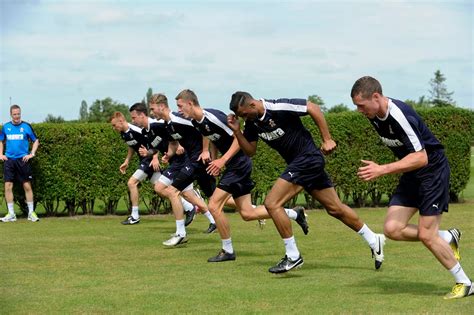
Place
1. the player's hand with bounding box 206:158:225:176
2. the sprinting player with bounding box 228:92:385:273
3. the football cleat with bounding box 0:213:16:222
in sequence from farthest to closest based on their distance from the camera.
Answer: the football cleat with bounding box 0:213:16:222, the player's hand with bounding box 206:158:225:176, the sprinting player with bounding box 228:92:385:273

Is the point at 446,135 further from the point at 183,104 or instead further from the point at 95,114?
the point at 95,114

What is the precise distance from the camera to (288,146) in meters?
9.76

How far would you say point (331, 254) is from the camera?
11328mm

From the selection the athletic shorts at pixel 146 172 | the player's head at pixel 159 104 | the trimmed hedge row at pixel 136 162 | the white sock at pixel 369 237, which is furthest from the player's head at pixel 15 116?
the white sock at pixel 369 237

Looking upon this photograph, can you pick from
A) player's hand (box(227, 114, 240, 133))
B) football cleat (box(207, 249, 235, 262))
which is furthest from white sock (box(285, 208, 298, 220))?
player's hand (box(227, 114, 240, 133))

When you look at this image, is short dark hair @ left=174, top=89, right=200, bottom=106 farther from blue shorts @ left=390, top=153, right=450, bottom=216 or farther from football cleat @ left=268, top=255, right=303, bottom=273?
blue shorts @ left=390, top=153, right=450, bottom=216

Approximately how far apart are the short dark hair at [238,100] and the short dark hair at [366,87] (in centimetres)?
177

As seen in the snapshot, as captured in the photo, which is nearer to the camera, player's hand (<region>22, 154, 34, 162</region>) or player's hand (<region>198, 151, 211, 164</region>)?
player's hand (<region>198, 151, 211, 164</region>)

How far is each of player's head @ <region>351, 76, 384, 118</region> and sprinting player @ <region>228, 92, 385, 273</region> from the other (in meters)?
1.46

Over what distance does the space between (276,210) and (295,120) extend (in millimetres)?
1141

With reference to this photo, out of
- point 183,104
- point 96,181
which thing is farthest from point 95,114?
point 183,104

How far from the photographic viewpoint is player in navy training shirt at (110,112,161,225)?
16125 mm

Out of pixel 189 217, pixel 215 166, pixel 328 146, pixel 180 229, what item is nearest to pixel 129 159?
pixel 189 217

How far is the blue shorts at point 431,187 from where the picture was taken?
796 cm
